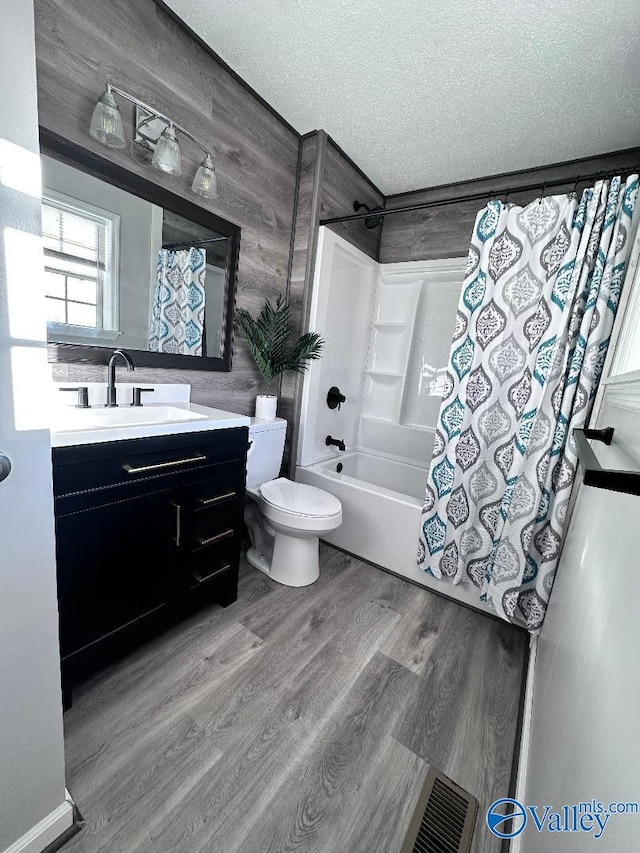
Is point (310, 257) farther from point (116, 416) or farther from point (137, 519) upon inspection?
point (137, 519)

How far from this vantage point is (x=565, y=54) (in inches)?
56.8

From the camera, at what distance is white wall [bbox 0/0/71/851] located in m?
0.59

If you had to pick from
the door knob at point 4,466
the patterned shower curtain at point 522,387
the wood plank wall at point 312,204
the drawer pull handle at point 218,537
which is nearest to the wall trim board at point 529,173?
the patterned shower curtain at point 522,387

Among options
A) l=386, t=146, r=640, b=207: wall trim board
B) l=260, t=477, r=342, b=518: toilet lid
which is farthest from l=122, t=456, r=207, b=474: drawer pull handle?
l=386, t=146, r=640, b=207: wall trim board

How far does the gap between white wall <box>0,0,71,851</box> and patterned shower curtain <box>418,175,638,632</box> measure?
168 centimetres

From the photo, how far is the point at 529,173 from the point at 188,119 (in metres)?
1.99

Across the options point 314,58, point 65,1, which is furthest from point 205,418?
point 314,58

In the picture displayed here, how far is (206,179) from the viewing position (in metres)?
1.61

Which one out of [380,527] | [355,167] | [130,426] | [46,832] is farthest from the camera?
[355,167]

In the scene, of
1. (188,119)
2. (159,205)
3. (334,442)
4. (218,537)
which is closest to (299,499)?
(218,537)

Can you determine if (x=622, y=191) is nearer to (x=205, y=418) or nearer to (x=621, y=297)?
(x=621, y=297)

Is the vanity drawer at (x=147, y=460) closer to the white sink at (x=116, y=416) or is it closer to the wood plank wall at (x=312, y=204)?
the white sink at (x=116, y=416)

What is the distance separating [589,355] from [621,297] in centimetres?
25

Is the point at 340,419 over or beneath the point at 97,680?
over
